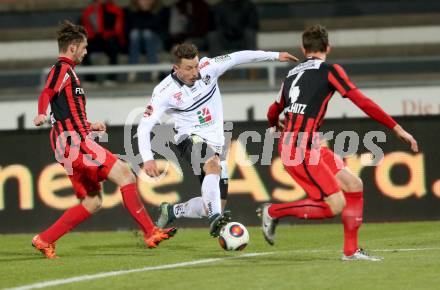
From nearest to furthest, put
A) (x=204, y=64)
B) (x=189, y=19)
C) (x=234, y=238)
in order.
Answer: (x=234, y=238) → (x=204, y=64) → (x=189, y=19)

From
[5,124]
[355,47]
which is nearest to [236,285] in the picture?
[5,124]

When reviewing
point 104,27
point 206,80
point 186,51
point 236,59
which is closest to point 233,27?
point 104,27

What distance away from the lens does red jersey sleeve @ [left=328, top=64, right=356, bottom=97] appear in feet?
32.1

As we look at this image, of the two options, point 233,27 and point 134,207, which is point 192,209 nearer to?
point 134,207

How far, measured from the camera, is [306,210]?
9.98 meters

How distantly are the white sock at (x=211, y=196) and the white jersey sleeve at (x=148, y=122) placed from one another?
748mm

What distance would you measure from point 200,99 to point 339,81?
219cm

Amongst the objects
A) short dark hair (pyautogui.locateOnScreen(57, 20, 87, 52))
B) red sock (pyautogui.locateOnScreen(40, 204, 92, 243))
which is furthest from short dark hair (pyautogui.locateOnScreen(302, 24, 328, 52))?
red sock (pyautogui.locateOnScreen(40, 204, 92, 243))

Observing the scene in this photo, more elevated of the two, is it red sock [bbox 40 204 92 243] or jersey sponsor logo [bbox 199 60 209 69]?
jersey sponsor logo [bbox 199 60 209 69]

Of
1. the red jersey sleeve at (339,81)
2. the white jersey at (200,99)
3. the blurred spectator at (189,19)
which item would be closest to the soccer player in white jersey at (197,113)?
the white jersey at (200,99)

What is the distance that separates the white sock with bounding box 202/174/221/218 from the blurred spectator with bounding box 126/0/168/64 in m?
9.22

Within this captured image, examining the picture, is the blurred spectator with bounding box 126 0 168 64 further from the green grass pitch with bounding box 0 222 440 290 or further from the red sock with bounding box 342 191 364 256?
the red sock with bounding box 342 191 364 256

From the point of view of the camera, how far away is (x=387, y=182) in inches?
592

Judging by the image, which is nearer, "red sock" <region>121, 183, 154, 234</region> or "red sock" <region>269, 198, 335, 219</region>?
"red sock" <region>269, 198, 335, 219</region>
